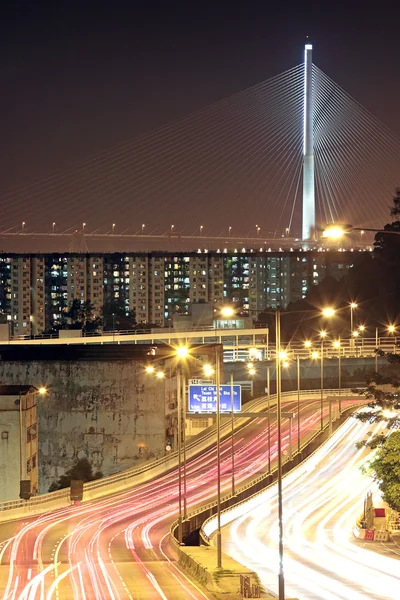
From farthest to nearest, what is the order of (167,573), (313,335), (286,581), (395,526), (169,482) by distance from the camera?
(313,335)
(169,482)
(395,526)
(167,573)
(286,581)

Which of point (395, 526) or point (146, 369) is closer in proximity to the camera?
point (395, 526)

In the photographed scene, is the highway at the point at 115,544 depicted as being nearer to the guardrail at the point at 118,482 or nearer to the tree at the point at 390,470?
the guardrail at the point at 118,482

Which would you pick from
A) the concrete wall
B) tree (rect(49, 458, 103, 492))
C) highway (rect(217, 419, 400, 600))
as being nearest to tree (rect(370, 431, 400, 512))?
highway (rect(217, 419, 400, 600))

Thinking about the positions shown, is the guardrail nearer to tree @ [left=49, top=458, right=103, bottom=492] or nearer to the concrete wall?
the concrete wall

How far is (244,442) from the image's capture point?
220ft

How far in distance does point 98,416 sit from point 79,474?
131 inches

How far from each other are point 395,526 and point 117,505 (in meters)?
12.9

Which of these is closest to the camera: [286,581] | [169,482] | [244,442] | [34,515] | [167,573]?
[286,581]

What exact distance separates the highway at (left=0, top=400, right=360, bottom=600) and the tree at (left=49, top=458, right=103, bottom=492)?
677 centimetres

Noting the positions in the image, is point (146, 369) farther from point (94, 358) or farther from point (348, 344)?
point (348, 344)

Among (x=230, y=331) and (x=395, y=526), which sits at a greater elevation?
(x=230, y=331)

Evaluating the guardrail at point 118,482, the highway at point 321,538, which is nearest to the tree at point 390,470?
the highway at point 321,538

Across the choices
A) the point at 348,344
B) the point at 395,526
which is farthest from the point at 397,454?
the point at 348,344

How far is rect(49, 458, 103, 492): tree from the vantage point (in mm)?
66125
